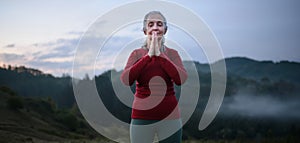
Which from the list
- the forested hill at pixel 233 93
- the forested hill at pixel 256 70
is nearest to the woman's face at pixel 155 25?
the forested hill at pixel 233 93

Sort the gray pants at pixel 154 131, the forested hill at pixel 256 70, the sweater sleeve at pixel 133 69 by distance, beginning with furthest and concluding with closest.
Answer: the forested hill at pixel 256 70 < the gray pants at pixel 154 131 < the sweater sleeve at pixel 133 69

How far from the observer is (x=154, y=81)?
352 cm

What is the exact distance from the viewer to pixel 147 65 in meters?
3.52

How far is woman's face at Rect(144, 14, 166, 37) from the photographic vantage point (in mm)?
3596

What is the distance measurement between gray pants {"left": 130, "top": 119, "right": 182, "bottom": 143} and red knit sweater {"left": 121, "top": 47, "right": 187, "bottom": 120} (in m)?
0.05

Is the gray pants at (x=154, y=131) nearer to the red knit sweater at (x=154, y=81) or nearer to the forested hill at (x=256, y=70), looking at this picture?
the red knit sweater at (x=154, y=81)

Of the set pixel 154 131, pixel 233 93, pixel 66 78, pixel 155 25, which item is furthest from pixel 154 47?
pixel 233 93

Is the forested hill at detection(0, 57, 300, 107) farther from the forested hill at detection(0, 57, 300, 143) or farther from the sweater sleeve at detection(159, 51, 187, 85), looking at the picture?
the sweater sleeve at detection(159, 51, 187, 85)

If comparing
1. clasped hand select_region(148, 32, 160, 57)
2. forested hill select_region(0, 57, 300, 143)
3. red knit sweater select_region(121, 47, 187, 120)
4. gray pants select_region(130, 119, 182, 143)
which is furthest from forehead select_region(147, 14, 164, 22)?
forested hill select_region(0, 57, 300, 143)

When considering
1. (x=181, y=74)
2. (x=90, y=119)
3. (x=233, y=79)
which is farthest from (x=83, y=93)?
(x=233, y=79)

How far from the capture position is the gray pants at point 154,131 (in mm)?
3576

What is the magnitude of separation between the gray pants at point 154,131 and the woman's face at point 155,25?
872 mm

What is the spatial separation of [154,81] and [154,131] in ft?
1.65

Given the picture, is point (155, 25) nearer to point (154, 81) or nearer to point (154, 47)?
point (154, 47)
